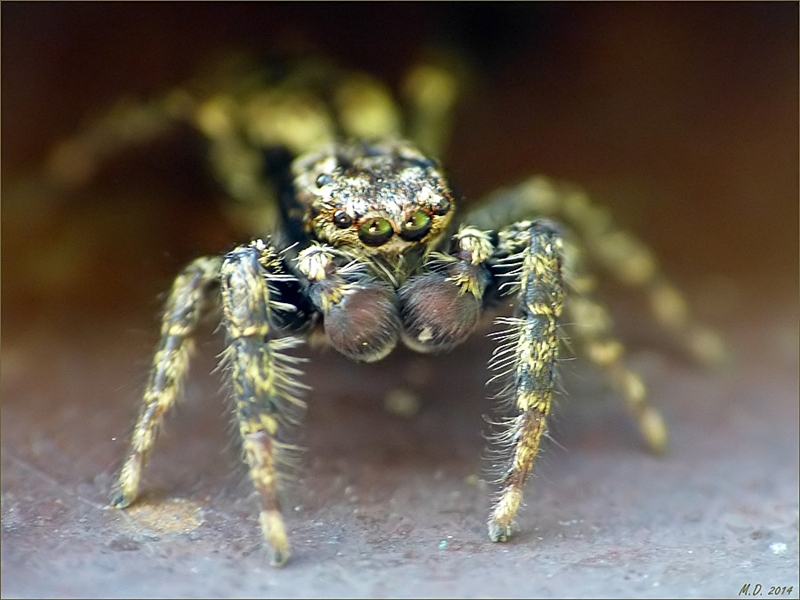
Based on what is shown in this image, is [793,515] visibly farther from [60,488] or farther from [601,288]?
[60,488]

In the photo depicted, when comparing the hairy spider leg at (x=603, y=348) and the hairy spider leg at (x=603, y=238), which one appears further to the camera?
the hairy spider leg at (x=603, y=238)

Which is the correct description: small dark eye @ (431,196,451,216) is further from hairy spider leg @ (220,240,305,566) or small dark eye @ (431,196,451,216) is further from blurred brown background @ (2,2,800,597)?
hairy spider leg @ (220,240,305,566)

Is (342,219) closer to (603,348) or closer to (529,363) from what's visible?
(529,363)

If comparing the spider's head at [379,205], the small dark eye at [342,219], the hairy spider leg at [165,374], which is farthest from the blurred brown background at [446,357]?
the small dark eye at [342,219]

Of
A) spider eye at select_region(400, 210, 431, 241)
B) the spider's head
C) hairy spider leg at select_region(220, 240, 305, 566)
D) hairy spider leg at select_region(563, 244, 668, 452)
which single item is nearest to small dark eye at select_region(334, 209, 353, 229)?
the spider's head

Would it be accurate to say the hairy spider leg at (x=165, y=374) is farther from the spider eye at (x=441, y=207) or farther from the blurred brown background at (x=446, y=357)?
the spider eye at (x=441, y=207)
